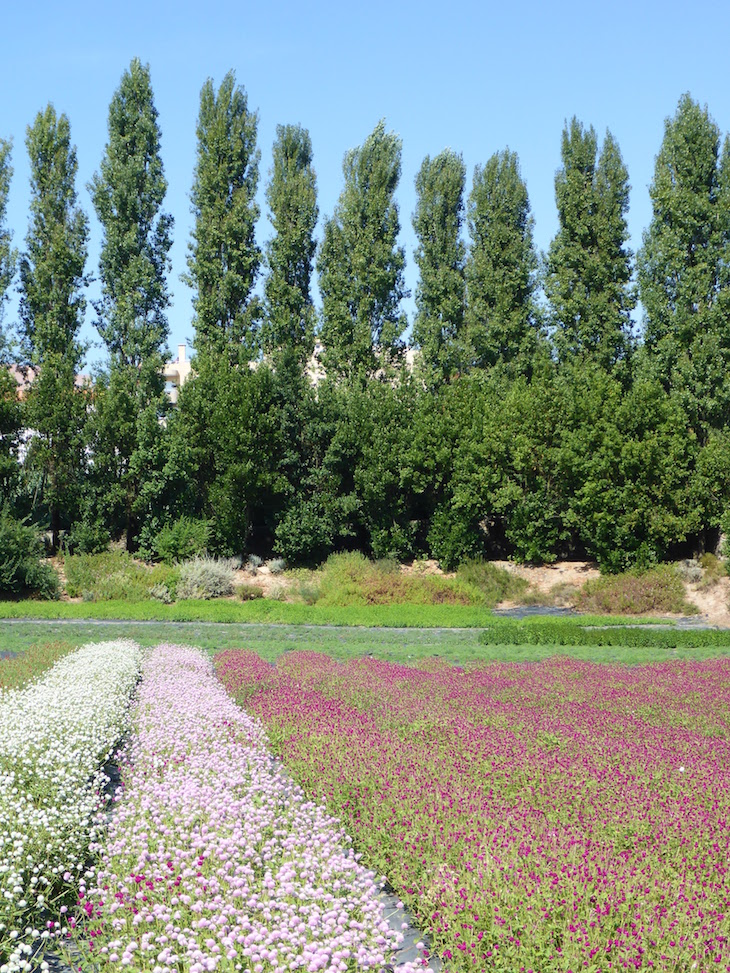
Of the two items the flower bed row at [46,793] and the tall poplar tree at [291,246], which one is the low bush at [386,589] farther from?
the flower bed row at [46,793]

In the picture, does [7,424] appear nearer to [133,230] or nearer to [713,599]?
[133,230]

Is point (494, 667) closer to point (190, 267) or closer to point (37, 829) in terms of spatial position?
point (37, 829)

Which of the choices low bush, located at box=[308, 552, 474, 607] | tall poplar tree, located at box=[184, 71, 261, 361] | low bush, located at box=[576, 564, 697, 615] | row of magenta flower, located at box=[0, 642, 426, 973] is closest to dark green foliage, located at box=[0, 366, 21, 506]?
tall poplar tree, located at box=[184, 71, 261, 361]

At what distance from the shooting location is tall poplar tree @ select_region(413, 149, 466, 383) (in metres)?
38.8

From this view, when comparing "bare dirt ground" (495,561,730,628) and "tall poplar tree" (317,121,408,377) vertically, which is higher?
"tall poplar tree" (317,121,408,377)

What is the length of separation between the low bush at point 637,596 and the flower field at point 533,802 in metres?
14.4

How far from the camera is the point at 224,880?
5.93m

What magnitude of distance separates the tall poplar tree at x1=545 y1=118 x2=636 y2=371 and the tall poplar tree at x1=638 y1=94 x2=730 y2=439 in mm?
2390

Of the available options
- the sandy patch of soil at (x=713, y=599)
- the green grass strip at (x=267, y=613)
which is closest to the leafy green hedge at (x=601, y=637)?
the green grass strip at (x=267, y=613)

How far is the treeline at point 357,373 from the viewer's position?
3262cm

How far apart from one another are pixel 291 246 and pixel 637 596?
18996 millimetres

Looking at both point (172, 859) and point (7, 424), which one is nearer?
point (172, 859)

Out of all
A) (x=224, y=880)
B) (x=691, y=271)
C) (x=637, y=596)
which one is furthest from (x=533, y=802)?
(x=691, y=271)

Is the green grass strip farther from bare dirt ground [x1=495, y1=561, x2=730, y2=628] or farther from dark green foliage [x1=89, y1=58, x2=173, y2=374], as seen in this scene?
dark green foliage [x1=89, y1=58, x2=173, y2=374]
